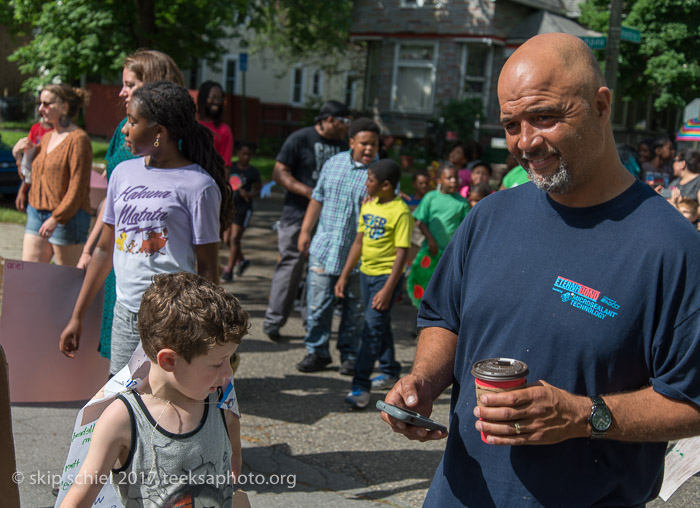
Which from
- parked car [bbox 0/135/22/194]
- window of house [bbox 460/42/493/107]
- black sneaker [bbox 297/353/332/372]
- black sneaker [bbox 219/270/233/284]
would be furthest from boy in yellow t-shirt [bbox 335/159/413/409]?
window of house [bbox 460/42/493/107]

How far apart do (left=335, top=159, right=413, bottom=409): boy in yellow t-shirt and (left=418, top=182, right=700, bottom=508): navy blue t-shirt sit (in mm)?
3561

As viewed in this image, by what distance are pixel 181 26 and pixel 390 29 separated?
8924 mm

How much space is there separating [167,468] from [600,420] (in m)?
1.35

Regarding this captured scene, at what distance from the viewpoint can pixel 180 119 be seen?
3.84 m

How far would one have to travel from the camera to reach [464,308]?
2.35m

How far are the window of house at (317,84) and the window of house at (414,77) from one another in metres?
11.6

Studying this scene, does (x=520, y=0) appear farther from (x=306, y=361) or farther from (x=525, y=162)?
(x=525, y=162)

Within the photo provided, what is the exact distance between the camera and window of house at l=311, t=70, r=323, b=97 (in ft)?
130

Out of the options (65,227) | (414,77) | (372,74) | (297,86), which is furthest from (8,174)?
(297,86)

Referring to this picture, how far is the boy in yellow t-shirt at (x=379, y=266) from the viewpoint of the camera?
5922 mm

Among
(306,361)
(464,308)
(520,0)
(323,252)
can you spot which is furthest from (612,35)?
(520,0)

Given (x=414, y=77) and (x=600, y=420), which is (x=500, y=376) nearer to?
(x=600, y=420)

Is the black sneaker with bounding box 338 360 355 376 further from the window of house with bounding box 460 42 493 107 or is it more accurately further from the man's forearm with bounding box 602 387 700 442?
the window of house with bounding box 460 42 493 107

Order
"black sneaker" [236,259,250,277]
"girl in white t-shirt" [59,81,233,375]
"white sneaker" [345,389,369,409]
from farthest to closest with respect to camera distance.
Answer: "black sneaker" [236,259,250,277]
"white sneaker" [345,389,369,409]
"girl in white t-shirt" [59,81,233,375]
